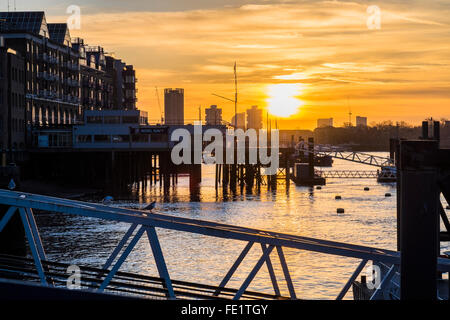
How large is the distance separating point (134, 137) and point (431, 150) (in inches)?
4483

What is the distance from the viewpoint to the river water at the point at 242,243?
42156 mm

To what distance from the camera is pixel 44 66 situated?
436 ft

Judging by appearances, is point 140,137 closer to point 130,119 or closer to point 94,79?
point 130,119

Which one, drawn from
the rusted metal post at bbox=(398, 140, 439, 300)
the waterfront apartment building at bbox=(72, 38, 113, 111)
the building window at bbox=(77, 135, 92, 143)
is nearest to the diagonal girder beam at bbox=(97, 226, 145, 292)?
the rusted metal post at bbox=(398, 140, 439, 300)

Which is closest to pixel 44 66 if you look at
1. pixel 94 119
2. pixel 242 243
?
pixel 94 119

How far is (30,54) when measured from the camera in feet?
412

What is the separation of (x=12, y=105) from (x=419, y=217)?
337 ft

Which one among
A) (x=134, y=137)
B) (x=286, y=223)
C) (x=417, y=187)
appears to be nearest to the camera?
(x=417, y=187)

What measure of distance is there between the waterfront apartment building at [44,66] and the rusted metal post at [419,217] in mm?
109913

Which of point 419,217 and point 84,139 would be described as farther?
point 84,139

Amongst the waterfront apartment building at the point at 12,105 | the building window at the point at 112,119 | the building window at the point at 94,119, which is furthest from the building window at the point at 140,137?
the waterfront apartment building at the point at 12,105

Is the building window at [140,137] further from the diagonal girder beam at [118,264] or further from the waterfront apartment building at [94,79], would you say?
the diagonal girder beam at [118,264]

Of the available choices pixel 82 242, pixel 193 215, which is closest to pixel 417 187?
pixel 82 242
